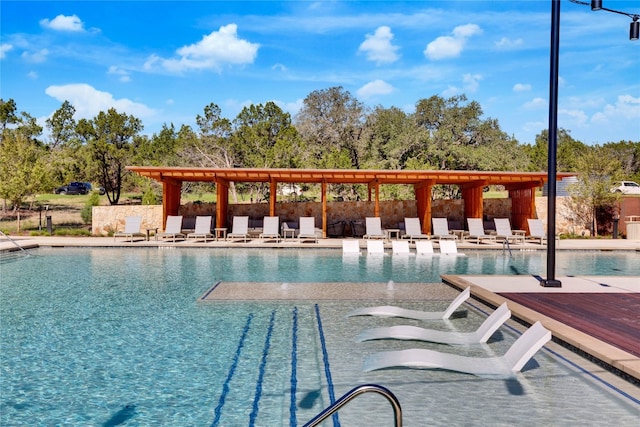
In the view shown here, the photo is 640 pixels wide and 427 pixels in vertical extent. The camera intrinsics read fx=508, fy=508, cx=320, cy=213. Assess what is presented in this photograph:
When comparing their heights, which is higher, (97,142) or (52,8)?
(52,8)

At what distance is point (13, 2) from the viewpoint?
23797 millimetres

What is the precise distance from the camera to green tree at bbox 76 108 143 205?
25706 mm

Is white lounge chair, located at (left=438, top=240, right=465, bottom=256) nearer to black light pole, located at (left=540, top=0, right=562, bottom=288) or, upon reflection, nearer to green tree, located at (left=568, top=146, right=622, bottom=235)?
black light pole, located at (left=540, top=0, right=562, bottom=288)

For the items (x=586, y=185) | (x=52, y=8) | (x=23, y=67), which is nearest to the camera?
(x=586, y=185)

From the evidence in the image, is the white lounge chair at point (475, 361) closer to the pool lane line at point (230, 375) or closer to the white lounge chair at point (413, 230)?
the pool lane line at point (230, 375)

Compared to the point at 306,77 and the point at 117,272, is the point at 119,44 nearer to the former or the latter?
the point at 306,77

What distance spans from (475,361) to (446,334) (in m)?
0.90

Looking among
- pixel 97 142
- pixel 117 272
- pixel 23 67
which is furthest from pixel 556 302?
pixel 23 67

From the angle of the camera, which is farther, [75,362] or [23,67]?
[23,67]

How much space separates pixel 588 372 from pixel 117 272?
9.28 meters

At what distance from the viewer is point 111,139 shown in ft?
87.8

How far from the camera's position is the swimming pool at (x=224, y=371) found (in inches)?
151

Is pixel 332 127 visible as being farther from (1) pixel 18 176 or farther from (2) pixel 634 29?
(2) pixel 634 29

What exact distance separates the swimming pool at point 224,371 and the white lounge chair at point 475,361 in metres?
0.10
